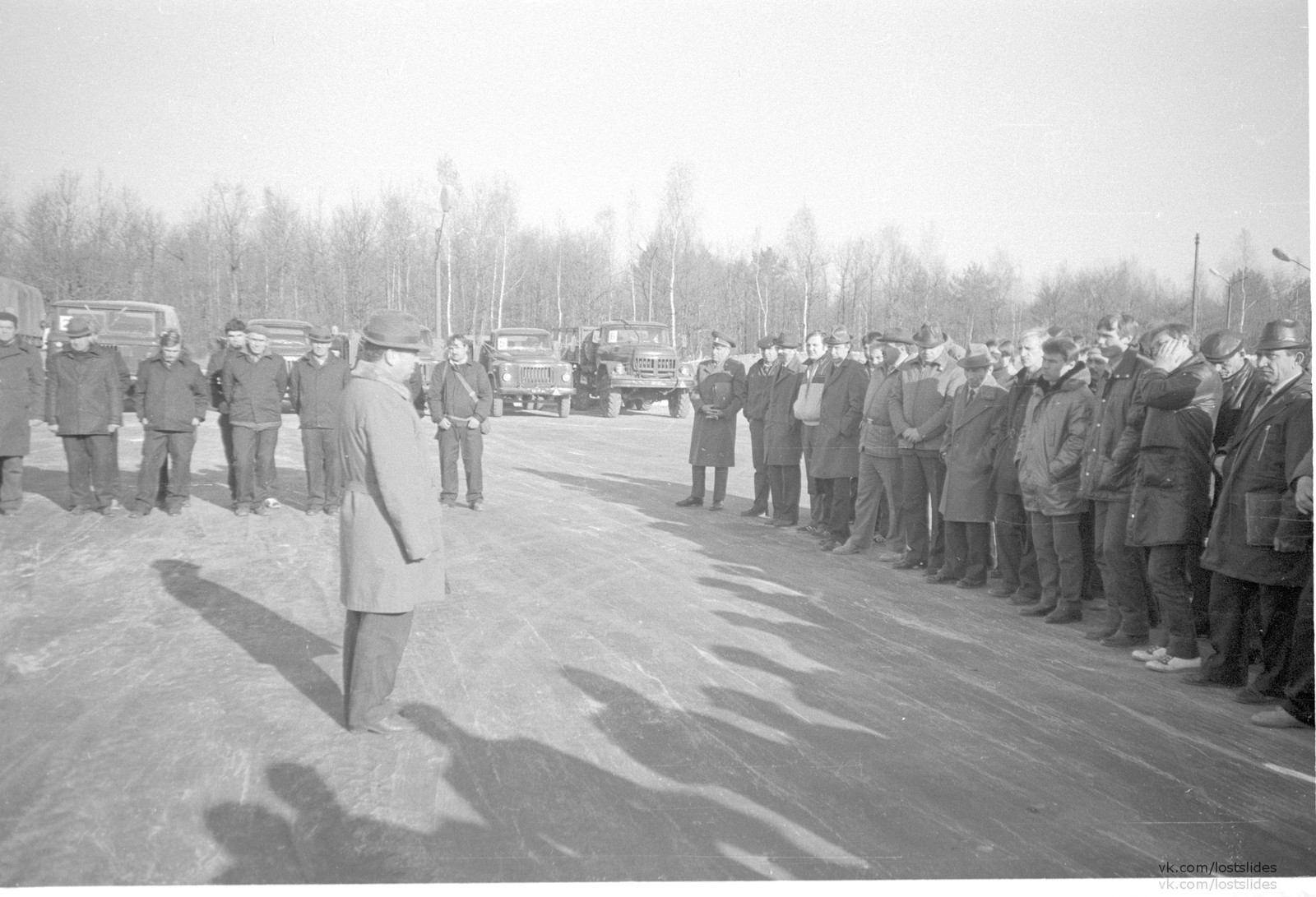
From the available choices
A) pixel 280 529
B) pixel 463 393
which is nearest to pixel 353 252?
pixel 463 393

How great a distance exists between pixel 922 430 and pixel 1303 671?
3553 mm

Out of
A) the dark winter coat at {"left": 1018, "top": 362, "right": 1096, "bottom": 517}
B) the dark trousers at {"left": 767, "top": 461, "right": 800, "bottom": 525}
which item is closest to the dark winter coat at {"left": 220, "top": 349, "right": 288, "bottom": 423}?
the dark trousers at {"left": 767, "top": 461, "right": 800, "bottom": 525}

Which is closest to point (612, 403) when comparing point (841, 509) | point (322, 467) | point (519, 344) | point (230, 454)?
point (519, 344)

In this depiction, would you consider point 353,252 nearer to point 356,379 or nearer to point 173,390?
point 173,390

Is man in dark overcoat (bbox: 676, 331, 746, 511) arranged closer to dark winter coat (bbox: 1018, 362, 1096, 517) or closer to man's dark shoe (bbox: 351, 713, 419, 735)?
dark winter coat (bbox: 1018, 362, 1096, 517)

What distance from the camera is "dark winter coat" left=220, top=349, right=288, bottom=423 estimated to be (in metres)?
9.64

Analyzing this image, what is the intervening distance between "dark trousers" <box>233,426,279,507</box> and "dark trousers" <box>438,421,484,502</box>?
5.65 ft

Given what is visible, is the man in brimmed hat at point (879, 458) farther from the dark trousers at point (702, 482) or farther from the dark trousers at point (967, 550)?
the dark trousers at point (702, 482)

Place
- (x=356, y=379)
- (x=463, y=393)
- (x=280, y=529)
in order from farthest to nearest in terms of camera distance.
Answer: (x=463, y=393) → (x=280, y=529) → (x=356, y=379)

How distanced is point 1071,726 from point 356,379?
364cm

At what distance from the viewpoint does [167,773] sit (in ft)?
12.8

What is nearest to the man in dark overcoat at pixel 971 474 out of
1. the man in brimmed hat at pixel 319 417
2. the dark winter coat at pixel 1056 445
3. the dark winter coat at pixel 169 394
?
the dark winter coat at pixel 1056 445

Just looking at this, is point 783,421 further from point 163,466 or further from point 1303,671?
point 163,466

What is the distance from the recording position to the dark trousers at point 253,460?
968 cm
